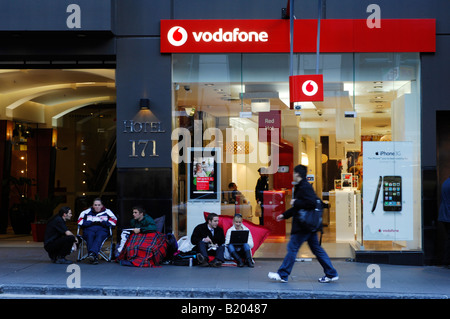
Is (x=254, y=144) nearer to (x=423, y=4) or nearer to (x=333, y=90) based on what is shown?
(x=333, y=90)

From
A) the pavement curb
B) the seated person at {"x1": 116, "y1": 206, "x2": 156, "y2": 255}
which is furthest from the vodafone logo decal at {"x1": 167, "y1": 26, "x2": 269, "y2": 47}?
the pavement curb

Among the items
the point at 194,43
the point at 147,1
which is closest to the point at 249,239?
the point at 194,43

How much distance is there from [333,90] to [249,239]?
11.6 feet

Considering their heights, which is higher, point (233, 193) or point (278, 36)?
point (278, 36)

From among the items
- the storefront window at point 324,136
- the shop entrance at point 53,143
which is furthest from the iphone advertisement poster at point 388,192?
the shop entrance at point 53,143

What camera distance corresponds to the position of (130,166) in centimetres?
1183

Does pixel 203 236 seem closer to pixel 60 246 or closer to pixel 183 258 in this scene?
pixel 183 258

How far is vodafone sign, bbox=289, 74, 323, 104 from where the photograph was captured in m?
11.4

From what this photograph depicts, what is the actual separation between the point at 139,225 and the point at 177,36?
12.5 ft

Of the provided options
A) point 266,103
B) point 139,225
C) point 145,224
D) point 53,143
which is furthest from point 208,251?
point 53,143

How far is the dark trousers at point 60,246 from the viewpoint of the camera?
10953 mm

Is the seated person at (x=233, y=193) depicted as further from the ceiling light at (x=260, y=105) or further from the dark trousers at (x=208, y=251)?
the ceiling light at (x=260, y=105)

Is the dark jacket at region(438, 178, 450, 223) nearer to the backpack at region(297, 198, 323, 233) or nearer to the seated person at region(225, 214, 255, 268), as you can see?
the backpack at region(297, 198, 323, 233)

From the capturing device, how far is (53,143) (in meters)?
19.8
